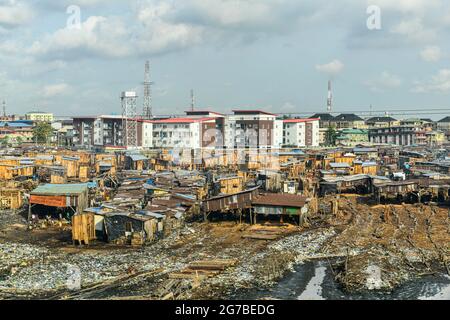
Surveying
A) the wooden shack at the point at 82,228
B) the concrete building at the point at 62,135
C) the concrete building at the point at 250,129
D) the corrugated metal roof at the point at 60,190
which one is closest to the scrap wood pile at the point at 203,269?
the wooden shack at the point at 82,228

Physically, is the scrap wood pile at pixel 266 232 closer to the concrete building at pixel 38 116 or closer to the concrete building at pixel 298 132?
the concrete building at pixel 298 132

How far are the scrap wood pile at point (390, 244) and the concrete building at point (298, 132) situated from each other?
66.5 m

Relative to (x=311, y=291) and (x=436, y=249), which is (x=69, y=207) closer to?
(x=311, y=291)

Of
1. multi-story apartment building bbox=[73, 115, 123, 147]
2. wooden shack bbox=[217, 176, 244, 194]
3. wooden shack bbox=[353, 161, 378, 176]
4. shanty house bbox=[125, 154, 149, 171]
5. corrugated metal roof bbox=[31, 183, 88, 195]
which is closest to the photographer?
corrugated metal roof bbox=[31, 183, 88, 195]

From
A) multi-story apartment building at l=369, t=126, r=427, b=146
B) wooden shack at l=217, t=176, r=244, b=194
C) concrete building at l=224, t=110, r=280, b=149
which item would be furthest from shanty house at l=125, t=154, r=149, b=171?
multi-story apartment building at l=369, t=126, r=427, b=146

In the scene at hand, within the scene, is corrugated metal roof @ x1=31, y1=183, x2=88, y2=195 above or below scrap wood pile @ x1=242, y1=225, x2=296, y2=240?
above

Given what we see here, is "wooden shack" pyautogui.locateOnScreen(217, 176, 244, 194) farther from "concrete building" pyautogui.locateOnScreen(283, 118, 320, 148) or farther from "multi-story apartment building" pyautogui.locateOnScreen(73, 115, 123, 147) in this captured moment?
"concrete building" pyautogui.locateOnScreen(283, 118, 320, 148)

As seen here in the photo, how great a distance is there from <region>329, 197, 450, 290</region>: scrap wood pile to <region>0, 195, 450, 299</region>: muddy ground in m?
0.05

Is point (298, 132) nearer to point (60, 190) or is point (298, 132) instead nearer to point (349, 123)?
point (349, 123)

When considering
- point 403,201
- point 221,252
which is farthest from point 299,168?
point 221,252

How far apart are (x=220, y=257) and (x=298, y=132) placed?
81.4 meters

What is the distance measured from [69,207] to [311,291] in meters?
17.8

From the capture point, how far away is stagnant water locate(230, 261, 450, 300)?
1599cm

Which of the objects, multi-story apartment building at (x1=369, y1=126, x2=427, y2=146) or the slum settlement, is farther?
multi-story apartment building at (x1=369, y1=126, x2=427, y2=146)
